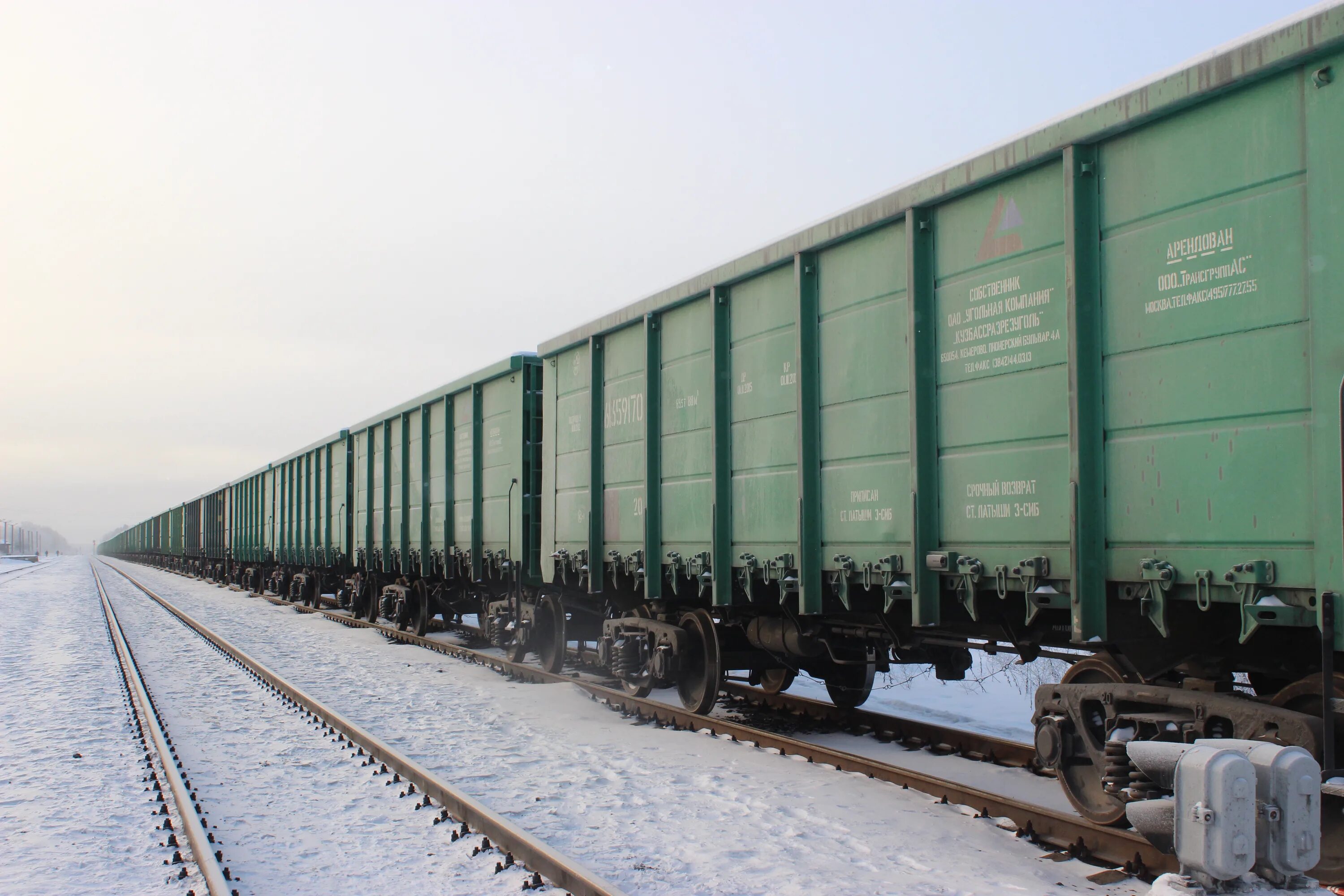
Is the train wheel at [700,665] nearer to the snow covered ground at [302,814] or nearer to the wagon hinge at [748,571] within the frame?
the wagon hinge at [748,571]

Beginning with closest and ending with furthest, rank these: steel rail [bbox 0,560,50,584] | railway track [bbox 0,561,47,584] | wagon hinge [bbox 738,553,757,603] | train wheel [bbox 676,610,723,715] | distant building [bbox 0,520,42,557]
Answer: wagon hinge [bbox 738,553,757,603] → train wheel [bbox 676,610,723,715] → steel rail [bbox 0,560,50,584] → railway track [bbox 0,561,47,584] → distant building [bbox 0,520,42,557]

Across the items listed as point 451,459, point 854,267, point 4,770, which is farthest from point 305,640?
point 854,267

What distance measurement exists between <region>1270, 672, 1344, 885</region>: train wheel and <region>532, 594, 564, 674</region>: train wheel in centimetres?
870

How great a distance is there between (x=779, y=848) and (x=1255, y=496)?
2923 mm

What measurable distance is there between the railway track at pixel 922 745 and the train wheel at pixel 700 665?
177 millimetres

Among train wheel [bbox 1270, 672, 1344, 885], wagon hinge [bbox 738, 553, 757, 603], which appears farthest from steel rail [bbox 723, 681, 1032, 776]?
train wheel [bbox 1270, 672, 1344, 885]

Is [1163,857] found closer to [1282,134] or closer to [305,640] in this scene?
[1282,134]

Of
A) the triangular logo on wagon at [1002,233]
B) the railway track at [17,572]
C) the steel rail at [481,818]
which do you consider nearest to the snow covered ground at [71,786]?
the steel rail at [481,818]

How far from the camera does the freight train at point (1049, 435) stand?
423 centimetres

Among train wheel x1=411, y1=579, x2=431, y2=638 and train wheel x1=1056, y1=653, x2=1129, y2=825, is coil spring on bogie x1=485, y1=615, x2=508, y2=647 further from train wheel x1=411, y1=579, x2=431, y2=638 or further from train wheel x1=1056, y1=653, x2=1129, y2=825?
train wheel x1=1056, y1=653, x2=1129, y2=825

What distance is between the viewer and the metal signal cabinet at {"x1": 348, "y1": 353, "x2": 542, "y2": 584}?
12.6 metres

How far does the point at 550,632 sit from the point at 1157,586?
29.2 feet

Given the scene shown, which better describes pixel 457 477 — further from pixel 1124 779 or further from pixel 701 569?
pixel 1124 779

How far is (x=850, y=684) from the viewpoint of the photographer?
937 cm
